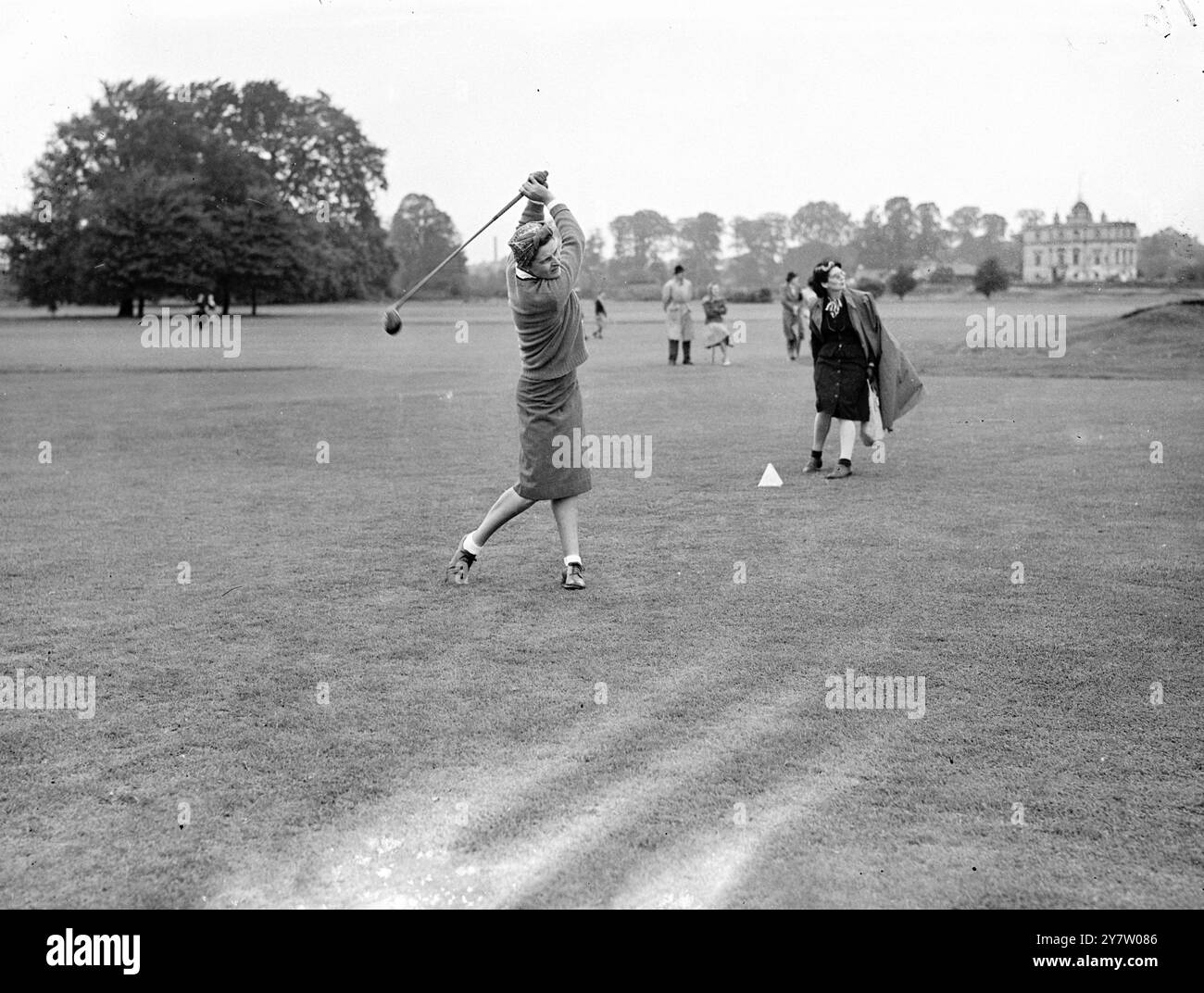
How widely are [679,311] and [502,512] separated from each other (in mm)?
21334

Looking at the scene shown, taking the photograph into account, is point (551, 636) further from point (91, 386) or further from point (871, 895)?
point (91, 386)

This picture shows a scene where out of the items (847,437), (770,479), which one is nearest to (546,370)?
(770,479)

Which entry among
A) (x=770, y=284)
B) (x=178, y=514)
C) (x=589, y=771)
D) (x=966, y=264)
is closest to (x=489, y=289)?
(x=770, y=284)

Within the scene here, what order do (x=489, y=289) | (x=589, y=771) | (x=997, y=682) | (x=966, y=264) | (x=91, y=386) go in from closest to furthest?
(x=589, y=771) → (x=997, y=682) → (x=91, y=386) → (x=489, y=289) → (x=966, y=264)

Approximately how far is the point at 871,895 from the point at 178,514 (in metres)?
8.48

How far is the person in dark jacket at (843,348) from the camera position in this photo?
39.9 ft

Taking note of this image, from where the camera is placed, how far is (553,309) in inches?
310

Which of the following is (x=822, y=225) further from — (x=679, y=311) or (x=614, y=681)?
(x=614, y=681)

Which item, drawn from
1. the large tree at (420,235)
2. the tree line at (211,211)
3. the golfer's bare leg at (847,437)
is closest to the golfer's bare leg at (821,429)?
the golfer's bare leg at (847,437)

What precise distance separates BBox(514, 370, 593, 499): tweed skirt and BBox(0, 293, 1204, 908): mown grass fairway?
66 cm

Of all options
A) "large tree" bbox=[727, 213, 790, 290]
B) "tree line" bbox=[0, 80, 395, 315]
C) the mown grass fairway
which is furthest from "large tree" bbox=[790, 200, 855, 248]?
the mown grass fairway

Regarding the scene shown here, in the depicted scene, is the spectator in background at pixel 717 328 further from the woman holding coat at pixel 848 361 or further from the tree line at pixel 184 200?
the tree line at pixel 184 200

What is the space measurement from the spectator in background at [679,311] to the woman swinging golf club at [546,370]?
20.8 metres

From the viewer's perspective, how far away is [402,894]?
3.95 meters
